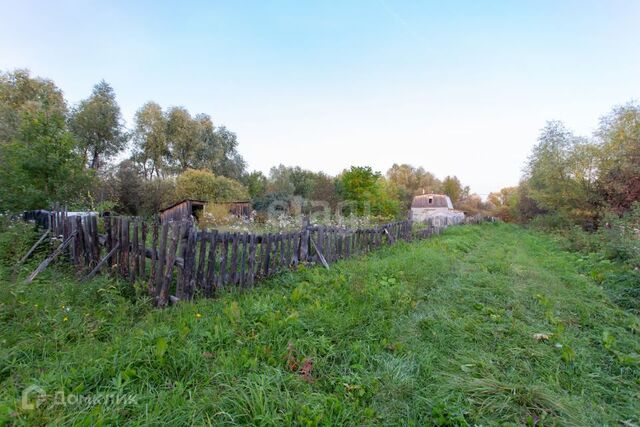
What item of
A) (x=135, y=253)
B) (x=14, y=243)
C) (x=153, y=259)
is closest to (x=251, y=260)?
(x=153, y=259)

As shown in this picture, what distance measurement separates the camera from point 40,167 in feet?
29.5

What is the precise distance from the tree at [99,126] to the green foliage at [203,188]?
6.45 meters

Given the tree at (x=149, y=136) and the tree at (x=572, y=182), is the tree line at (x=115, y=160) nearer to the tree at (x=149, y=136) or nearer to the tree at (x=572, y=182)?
the tree at (x=149, y=136)

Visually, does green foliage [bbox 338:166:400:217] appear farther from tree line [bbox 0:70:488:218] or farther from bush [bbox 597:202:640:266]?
bush [bbox 597:202:640:266]

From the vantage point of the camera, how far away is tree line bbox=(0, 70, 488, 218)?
357 inches

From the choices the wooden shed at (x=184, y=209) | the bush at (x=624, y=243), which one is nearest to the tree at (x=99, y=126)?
the wooden shed at (x=184, y=209)

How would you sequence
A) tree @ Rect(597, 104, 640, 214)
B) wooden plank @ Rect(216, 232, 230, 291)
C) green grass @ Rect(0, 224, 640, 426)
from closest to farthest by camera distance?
green grass @ Rect(0, 224, 640, 426)
wooden plank @ Rect(216, 232, 230, 291)
tree @ Rect(597, 104, 640, 214)

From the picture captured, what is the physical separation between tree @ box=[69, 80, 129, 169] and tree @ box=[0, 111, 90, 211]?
42.8ft

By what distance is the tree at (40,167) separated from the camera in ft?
28.2

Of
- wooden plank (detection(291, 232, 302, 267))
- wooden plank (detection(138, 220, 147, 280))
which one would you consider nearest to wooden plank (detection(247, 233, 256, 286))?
wooden plank (detection(291, 232, 302, 267))

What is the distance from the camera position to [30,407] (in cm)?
177

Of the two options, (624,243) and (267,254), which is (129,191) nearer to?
(267,254)

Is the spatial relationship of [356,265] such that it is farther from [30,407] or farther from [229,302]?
[30,407]

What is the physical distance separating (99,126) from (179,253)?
25.0m
